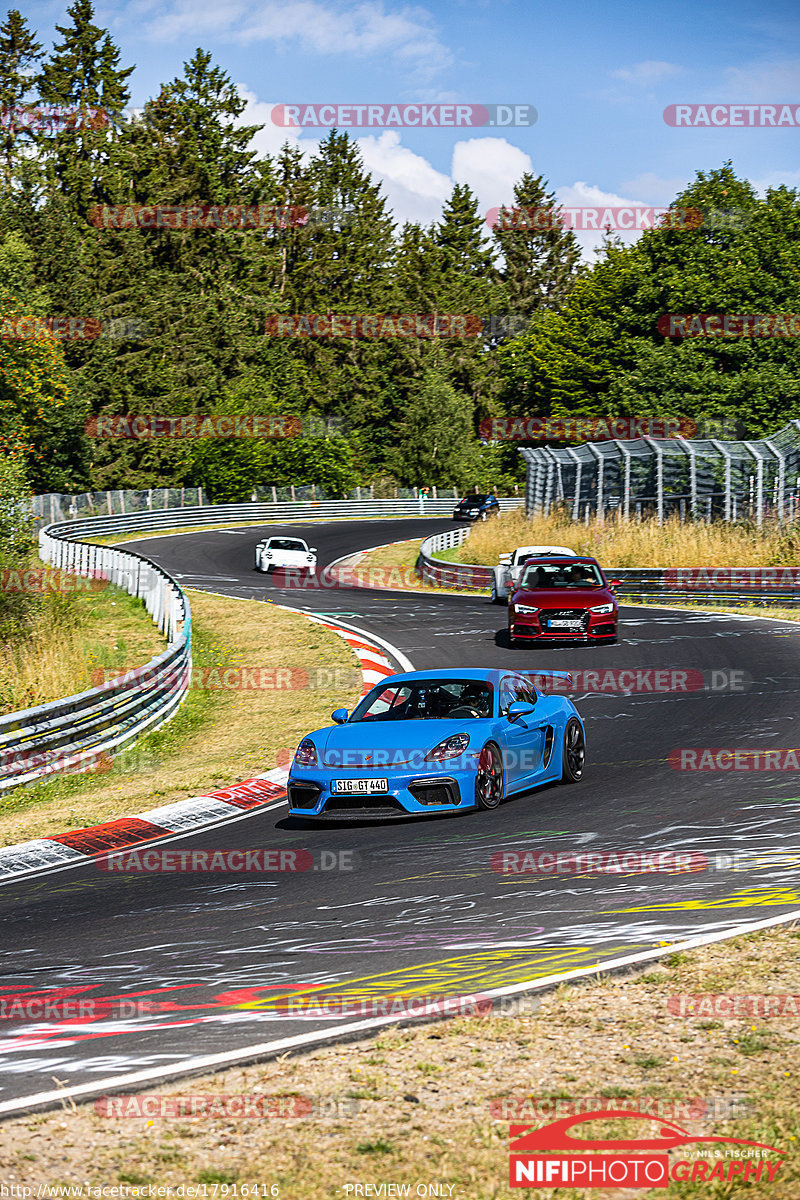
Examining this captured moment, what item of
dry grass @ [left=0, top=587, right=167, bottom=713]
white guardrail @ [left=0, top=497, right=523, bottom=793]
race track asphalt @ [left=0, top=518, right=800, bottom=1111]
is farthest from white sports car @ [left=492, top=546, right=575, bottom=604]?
race track asphalt @ [left=0, top=518, right=800, bottom=1111]

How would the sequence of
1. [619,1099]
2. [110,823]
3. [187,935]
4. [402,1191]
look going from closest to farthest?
[402,1191]
[619,1099]
[187,935]
[110,823]

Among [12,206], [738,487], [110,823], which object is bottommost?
[110,823]

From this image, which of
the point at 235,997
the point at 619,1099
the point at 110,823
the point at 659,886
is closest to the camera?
the point at 619,1099

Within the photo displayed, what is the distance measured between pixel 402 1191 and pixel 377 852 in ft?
19.2

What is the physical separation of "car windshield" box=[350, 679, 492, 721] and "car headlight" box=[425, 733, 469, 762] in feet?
1.99

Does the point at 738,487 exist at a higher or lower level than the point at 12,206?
lower

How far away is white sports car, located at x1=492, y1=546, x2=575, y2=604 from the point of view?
95.8 feet

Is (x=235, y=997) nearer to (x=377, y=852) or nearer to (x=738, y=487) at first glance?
(x=377, y=852)

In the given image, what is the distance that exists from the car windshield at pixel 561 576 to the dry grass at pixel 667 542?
32.3 ft

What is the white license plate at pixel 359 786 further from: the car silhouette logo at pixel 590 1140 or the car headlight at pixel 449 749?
the car silhouette logo at pixel 590 1140

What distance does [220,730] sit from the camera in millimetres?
18156

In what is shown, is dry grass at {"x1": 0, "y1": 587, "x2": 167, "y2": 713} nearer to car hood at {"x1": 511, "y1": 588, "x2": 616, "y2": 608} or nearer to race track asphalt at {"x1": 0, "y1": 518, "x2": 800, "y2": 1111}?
race track asphalt at {"x1": 0, "y1": 518, "x2": 800, "y2": 1111}

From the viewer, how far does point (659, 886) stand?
8336mm

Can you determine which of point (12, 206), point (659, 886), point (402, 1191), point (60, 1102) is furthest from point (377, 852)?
point (12, 206)
